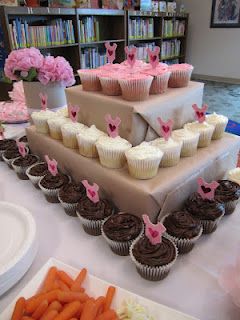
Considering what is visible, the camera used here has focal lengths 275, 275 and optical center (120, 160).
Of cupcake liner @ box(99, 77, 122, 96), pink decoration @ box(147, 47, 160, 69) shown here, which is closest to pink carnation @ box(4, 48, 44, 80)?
cupcake liner @ box(99, 77, 122, 96)

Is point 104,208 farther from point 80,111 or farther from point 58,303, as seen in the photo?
point 80,111

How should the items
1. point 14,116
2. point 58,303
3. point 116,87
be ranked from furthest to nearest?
point 14,116, point 116,87, point 58,303

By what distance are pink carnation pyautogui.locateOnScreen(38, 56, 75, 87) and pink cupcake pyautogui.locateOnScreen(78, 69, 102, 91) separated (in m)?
0.44

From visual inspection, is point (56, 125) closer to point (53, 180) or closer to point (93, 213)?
point (53, 180)

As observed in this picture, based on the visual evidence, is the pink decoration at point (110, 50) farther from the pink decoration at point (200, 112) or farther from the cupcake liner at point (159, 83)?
the pink decoration at point (200, 112)

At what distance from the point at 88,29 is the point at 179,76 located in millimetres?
3444

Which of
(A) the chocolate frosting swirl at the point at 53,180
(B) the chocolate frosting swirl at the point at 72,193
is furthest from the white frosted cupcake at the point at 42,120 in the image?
(B) the chocolate frosting swirl at the point at 72,193

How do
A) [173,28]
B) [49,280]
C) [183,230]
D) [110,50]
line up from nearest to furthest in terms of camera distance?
[49,280]
[183,230]
[110,50]
[173,28]

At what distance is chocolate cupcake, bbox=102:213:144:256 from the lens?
86 centimetres

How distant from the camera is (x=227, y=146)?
1.18 metres

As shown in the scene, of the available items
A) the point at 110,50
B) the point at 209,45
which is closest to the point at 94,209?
the point at 110,50

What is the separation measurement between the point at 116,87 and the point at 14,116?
1110mm

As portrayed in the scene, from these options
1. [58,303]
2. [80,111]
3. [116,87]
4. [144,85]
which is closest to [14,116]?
[80,111]

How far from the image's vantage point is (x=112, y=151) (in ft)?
3.27
